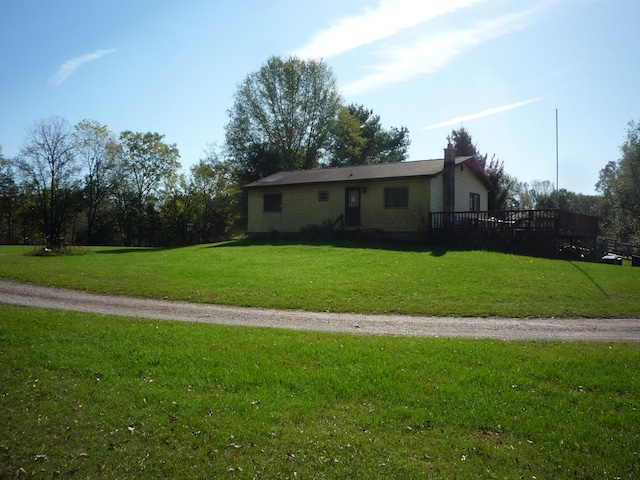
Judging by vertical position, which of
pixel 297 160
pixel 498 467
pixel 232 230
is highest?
pixel 297 160

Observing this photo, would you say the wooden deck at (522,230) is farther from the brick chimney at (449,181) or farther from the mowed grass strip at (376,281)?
the mowed grass strip at (376,281)

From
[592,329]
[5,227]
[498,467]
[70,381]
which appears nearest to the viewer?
[498,467]

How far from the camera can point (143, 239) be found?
4741cm

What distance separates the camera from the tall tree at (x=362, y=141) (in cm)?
5178

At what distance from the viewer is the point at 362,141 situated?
5384 centimetres

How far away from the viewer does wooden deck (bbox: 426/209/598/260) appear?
2216 cm

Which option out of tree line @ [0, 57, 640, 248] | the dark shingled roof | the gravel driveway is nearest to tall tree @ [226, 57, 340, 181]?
tree line @ [0, 57, 640, 248]

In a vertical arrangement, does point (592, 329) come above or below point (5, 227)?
below

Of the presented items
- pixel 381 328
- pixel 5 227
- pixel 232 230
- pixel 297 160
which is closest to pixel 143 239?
pixel 232 230

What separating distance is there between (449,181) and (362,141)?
2817 cm

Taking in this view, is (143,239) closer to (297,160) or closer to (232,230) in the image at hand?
(232,230)

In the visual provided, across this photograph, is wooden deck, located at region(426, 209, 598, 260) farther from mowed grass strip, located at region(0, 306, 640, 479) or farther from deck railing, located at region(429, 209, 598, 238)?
mowed grass strip, located at region(0, 306, 640, 479)

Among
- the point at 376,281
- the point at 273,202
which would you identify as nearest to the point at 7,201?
the point at 273,202

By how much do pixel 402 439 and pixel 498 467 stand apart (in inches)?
37.5
